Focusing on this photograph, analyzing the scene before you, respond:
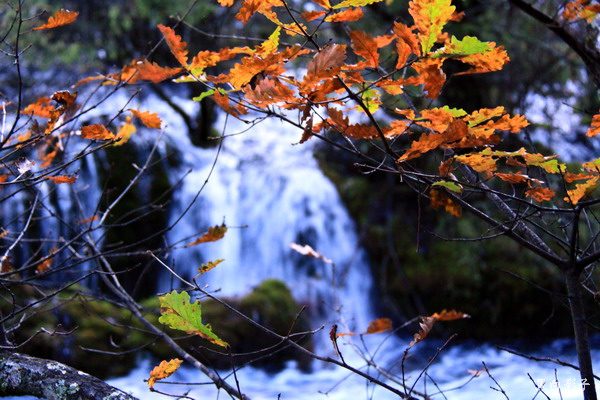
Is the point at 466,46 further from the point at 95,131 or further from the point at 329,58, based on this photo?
the point at 95,131

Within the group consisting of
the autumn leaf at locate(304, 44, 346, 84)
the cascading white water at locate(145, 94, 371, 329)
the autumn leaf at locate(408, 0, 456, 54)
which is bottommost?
the cascading white water at locate(145, 94, 371, 329)

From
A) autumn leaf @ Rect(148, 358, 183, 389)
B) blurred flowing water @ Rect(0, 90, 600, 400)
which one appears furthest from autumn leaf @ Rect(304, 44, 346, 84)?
blurred flowing water @ Rect(0, 90, 600, 400)

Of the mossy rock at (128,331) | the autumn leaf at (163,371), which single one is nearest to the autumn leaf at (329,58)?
the autumn leaf at (163,371)

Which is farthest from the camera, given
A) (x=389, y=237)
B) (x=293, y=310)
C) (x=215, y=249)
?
(x=215, y=249)

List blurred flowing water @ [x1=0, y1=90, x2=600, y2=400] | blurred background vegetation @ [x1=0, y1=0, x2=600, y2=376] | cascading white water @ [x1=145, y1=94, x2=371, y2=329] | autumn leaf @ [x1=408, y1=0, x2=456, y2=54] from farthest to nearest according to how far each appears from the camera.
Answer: cascading white water @ [x1=145, y1=94, x2=371, y2=329] → blurred background vegetation @ [x1=0, y1=0, x2=600, y2=376] → blurred flowing water @ [x1=0, y1=90, x2=600, y2=400] → autumn leaf @ [x1=408, y1=0, x2=456, y2=54]

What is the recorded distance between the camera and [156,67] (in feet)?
4.51

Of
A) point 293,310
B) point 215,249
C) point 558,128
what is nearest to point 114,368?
point 293,310

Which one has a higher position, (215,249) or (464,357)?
(215,249)

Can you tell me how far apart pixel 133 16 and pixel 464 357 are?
19.9ft

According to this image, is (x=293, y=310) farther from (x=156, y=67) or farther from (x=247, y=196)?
(x=156, y=67)

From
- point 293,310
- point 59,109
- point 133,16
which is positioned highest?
point 133,16

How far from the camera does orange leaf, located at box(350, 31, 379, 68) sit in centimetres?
118

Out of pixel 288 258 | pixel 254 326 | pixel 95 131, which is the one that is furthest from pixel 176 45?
pixel 288 258

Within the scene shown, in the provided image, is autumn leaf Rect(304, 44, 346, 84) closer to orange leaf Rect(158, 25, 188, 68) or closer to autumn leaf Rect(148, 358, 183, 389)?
orange leaf Rect(158, 25, 188, 68)
